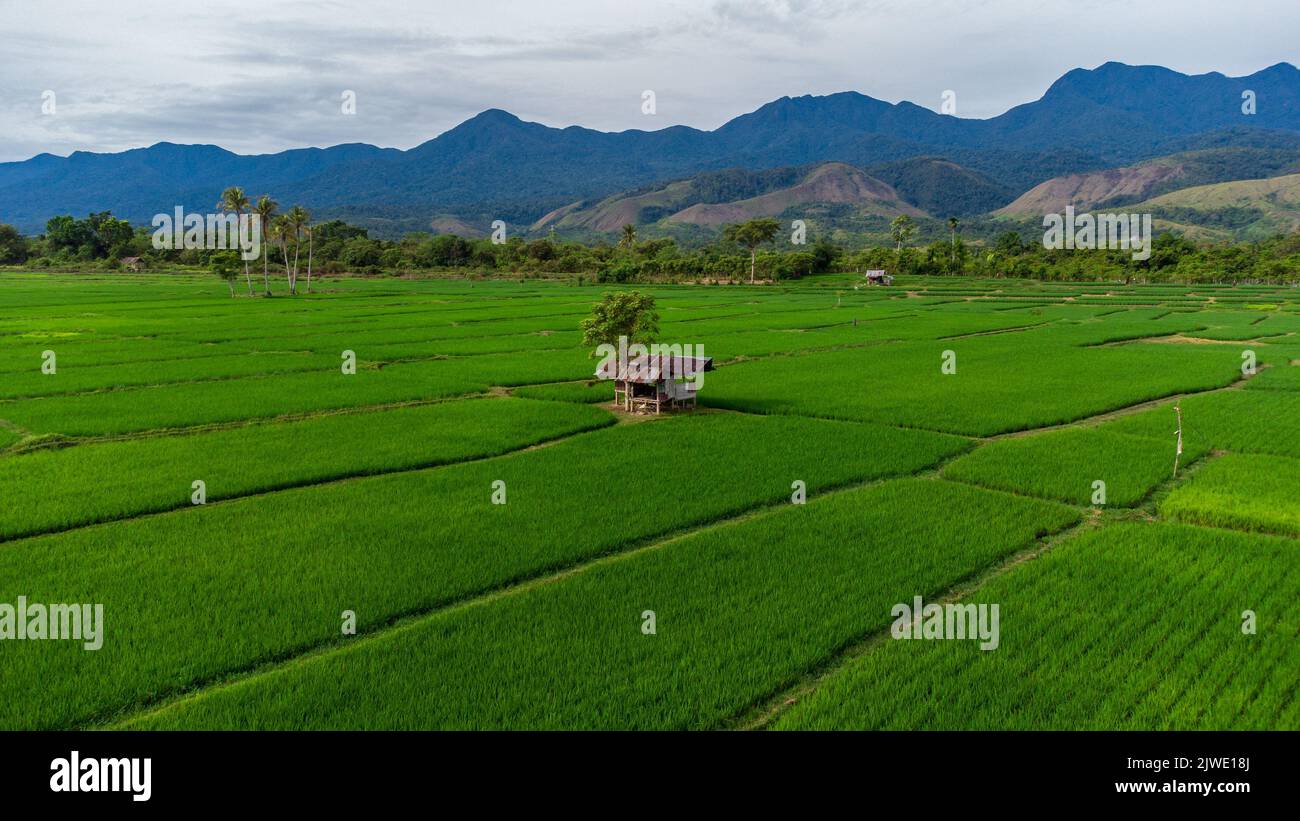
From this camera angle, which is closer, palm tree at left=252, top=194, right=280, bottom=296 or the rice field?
the rice field

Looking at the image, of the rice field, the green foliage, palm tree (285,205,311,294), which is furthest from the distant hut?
palm tree (285,205,311,294)

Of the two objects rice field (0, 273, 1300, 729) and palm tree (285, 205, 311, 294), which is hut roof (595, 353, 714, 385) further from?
palm tree (285, 205, 311, 294)

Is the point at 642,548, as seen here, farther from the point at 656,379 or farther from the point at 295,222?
the point at 295,222

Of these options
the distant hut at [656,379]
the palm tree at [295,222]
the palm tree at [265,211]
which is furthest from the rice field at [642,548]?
the palm tree at [295,222]

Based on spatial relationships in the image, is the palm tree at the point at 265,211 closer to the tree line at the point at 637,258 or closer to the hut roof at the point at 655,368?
the tree line at the point at 637,258
